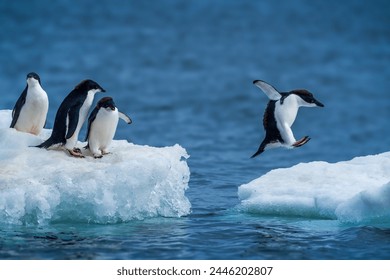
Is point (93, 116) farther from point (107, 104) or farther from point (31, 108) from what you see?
point (31, 108)

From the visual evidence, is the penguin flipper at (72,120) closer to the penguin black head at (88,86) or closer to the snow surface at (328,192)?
the penguin black head at (88,86)

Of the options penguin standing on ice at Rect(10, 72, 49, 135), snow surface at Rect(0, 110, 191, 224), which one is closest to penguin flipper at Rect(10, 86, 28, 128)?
penguin standing on ice at Rect(10, 72, 49, 135)

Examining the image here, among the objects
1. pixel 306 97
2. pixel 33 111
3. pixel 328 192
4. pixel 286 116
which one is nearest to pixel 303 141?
pixel 286 116

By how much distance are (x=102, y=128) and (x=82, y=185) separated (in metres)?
0.63

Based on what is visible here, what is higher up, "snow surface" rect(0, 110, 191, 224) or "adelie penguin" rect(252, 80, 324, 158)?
"adelie penguin" rect(252, 80, 324, 158)

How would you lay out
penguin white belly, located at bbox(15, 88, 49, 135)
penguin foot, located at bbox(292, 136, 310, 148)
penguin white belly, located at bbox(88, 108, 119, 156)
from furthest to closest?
penguin white belly, located at bbox(15, 88, 49, 135) → penguin white belly, located at bbox(88, 108, 119, 156) → penguin foot, located at bbox(292, 136, 310, 148)

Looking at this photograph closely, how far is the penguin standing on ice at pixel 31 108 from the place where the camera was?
958cm

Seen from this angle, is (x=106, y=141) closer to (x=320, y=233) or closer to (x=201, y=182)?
(x=320, y=233)

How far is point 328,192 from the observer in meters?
9.74

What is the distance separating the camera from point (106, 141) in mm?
9336

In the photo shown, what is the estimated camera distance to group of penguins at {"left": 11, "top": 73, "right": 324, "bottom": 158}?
9.20m

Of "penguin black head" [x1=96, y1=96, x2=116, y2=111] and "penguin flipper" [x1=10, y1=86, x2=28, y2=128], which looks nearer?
"penguin black head" [x1=96, y1=96, x2=116, y2=111]

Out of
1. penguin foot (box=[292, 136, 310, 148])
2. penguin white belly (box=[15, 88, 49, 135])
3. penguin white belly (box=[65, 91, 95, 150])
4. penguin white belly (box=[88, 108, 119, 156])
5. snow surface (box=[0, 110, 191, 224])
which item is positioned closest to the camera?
penguin foot (box=[292, 136, 310, 148])

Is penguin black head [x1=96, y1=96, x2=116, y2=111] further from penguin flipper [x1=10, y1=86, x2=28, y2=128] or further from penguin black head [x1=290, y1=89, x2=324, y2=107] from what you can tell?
penguin black head [x1=290, y1=89, x2=324, y2=107]
